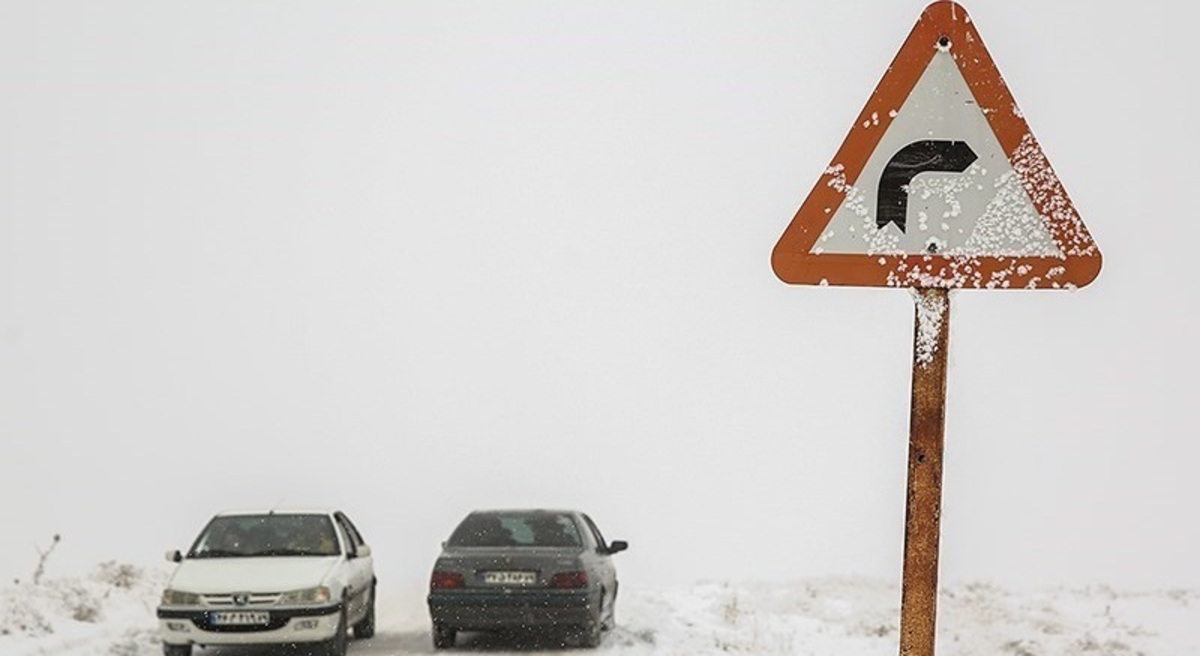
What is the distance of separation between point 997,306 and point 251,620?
1443 inches

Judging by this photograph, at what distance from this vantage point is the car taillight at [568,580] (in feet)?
46.9

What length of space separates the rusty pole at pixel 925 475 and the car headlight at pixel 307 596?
10257 millimetres

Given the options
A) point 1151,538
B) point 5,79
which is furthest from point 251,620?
point 5,79

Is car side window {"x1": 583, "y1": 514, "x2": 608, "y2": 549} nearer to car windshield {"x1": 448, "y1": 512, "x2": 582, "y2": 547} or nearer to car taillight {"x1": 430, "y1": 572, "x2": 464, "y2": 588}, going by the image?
car windshield {"x1": 448, "y1": 512, "x2": 582, "y2": 547}

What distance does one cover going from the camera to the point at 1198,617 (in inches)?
596

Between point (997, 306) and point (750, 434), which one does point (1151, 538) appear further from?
point (997, 306)

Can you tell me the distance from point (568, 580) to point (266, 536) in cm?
313

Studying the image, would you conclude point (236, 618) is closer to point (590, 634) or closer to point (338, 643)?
point (338, 643)

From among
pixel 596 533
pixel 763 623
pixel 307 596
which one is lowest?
pixel 763 623

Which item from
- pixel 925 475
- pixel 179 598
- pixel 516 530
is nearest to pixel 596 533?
pixel 516 530

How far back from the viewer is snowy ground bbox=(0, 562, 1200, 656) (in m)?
13.5

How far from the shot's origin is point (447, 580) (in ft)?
47.4

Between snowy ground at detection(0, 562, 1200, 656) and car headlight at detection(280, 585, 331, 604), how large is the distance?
3.94 feet

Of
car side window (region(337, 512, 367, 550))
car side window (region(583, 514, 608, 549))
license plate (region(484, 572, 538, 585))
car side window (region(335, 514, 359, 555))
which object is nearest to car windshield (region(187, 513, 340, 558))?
car side window (region(335, 514, 359, 555))
